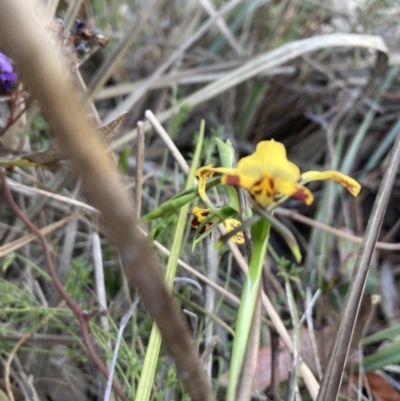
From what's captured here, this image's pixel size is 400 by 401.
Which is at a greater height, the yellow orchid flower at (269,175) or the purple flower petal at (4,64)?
the purple flower petal at (4,64)

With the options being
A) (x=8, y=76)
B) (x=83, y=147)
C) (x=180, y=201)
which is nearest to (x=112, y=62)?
(x=8, y=76)

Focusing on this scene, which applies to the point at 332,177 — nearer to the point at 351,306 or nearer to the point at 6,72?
the point at 351,306

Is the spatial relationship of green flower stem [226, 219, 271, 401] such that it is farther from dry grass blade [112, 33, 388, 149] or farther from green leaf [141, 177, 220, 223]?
dry grass blade [112, 33, 388, 149]

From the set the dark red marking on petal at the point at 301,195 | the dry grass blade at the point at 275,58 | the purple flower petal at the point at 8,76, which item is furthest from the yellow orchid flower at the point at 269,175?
the dry grass blade at the point at 275,58

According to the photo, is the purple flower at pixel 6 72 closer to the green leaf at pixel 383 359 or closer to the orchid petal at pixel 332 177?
the orchid petal at pixel 332 177

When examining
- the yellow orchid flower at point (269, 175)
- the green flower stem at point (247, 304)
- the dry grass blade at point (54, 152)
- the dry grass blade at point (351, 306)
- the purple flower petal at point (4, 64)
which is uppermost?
the purple flower petal at point (4, 64)

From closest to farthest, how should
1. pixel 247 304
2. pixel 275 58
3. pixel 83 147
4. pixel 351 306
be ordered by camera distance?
pixel 83 147 < pixel 247 304 < pixel 351 306 < pixel 275 58
